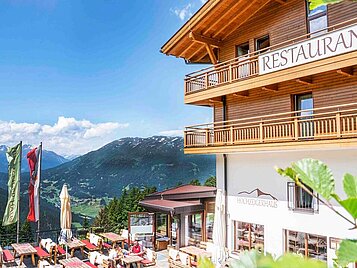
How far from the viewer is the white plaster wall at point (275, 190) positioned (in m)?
10.1

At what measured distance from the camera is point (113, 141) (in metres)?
69.8

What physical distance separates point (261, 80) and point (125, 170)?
Result: 53200 mm

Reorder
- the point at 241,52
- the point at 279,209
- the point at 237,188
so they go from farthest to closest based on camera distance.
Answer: the point at 241,52
the point at 237,188
the point at 279,209

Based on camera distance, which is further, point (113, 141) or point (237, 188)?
point (113, 141)

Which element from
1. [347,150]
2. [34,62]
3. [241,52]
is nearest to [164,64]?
[34,62]

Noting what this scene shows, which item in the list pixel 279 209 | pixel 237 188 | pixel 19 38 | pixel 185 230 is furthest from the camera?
pixel 19 38

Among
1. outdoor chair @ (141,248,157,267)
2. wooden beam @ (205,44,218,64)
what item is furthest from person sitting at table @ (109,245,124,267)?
wooden beam @ (205,44,218,64)

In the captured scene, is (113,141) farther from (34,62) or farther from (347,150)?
(347,150)

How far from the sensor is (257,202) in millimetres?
12555

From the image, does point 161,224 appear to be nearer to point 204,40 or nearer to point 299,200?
point 299,200

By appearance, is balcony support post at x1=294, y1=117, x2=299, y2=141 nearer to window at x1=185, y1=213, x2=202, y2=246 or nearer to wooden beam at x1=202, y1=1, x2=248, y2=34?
wooden beam at x1=202, y1=1, x2=248, y2=34

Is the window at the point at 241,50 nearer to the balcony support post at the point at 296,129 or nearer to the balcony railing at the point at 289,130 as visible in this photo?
the balcony railing at the point at 289,130

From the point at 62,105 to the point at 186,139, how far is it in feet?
194

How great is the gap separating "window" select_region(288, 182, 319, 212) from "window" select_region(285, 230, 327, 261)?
0.79 metres
